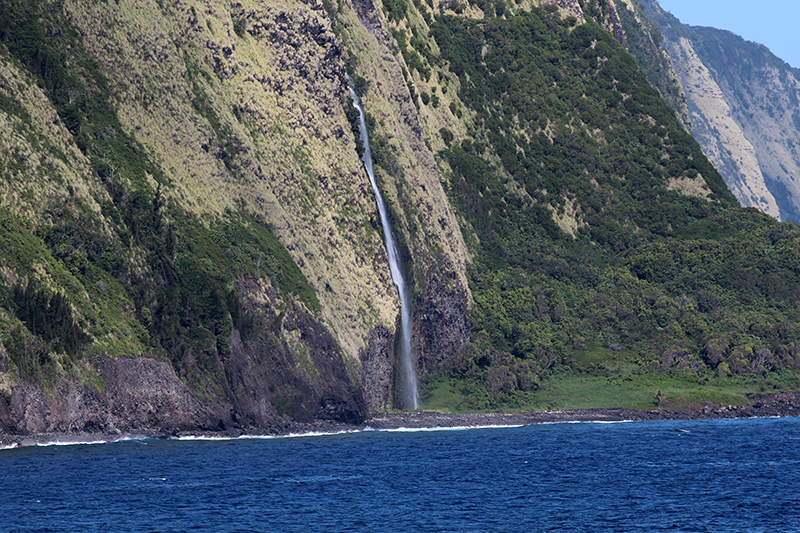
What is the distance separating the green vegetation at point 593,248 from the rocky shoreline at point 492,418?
2.70m

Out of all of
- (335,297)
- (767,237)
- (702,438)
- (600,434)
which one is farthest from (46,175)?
(767,237)

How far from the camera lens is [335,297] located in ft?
372

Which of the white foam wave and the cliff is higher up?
the cliff

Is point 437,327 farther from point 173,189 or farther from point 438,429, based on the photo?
point 173,189

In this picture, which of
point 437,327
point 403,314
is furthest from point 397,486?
point 437,327

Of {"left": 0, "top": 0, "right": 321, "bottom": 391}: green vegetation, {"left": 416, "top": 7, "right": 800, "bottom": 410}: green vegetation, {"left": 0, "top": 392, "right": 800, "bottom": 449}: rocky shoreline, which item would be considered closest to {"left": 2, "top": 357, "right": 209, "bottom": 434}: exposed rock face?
{"left": 0, "top": 392, "right": 800, "bottom": 449}: rocky shoreline

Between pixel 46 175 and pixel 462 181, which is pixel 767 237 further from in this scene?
pixel 46 175

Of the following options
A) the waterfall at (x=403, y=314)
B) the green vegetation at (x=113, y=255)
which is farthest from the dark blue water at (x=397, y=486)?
the waterfall at (x=403, y=314)

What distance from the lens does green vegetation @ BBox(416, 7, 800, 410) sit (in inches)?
5418

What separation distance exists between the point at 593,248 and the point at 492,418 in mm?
54720

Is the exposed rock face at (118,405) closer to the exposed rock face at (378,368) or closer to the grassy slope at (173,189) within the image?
the grassy slope at (173,189)

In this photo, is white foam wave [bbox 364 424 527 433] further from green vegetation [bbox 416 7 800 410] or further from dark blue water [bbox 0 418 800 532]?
dark blue water [bbox 0 418 800 532]

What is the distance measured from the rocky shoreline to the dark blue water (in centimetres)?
279

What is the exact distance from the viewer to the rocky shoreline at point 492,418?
92875 mm
